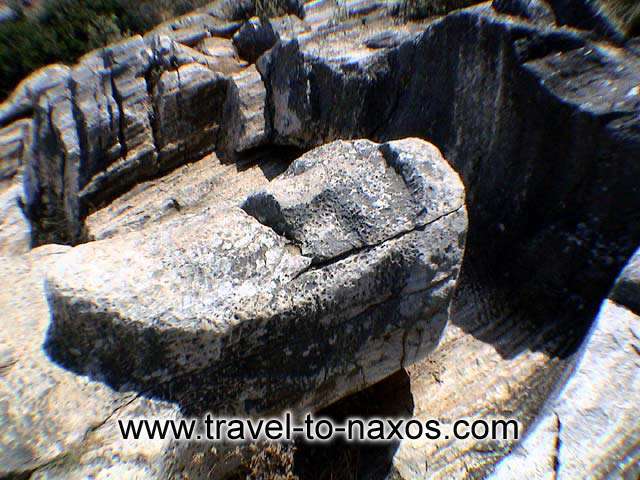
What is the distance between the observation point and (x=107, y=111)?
4723 millimetres

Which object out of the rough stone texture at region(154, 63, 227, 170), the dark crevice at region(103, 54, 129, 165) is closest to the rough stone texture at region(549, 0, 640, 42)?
the rough stone texture at region(154, 63, 227, 170)

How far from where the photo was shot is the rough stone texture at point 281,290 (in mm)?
1977

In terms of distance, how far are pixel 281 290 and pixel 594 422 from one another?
1.24m

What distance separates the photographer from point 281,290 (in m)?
2.09

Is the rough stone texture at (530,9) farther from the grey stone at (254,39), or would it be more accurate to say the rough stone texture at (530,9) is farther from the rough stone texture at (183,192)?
the grey stone at (254,39)

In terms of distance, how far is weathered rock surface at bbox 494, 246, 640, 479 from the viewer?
1.90 metres

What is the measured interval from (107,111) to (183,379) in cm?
342

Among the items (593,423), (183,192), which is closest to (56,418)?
(593,423)

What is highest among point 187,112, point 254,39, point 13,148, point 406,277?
point 254,39

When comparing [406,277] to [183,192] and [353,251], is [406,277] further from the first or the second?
[183,192]

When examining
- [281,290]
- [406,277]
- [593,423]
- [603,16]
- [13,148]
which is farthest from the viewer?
[13,148]

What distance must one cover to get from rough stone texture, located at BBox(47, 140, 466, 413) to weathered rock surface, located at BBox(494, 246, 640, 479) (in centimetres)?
59

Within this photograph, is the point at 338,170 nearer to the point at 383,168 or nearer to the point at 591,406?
the point at 383,168

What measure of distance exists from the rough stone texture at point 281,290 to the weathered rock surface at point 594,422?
589mm
